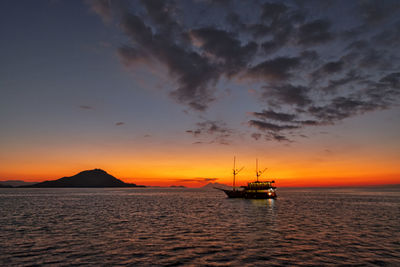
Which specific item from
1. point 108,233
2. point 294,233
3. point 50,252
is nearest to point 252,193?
point 294,233

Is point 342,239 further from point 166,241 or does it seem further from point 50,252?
point 50,252

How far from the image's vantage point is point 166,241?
27391mm

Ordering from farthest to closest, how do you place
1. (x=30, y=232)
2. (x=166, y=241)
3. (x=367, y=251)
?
1. (x=30, y=232)
2. (x=166, y=241)
3. (x=367, y=251)

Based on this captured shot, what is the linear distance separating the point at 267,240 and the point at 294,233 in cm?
642

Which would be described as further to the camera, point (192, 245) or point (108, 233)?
point (108, 233)

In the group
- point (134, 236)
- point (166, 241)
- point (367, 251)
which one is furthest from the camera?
point (134, 236)

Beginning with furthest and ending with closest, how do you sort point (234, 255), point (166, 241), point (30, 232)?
point (30, 232), point (166, 241), point (234, 255)

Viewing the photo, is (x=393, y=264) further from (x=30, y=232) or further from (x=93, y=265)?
(x=30, y=232)

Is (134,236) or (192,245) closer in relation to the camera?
(192,245)

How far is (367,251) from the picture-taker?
2384 cm

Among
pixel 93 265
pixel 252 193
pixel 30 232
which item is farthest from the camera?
pixel 252 193

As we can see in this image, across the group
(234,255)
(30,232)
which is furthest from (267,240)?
(30,232)

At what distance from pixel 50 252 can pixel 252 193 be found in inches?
3973

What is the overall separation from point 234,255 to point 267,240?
8001 millimetres
